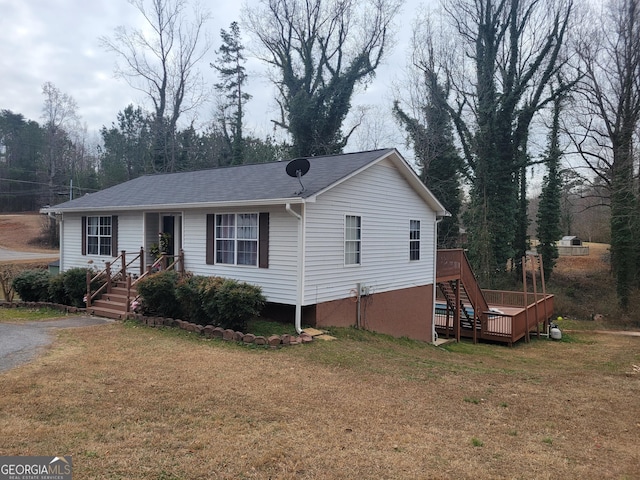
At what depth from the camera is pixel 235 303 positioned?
9.65 meters

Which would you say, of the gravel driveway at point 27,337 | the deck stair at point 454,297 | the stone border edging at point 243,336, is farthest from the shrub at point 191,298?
the deck stair at point 454,297

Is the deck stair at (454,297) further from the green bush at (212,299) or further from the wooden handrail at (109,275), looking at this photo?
the wooden handrail at (109,275)

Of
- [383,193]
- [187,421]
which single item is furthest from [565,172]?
[187,421]

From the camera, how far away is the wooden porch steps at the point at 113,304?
12.0m

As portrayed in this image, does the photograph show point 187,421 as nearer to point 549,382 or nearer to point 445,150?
point 549,382

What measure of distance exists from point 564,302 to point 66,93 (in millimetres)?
44389

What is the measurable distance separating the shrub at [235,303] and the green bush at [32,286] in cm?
751

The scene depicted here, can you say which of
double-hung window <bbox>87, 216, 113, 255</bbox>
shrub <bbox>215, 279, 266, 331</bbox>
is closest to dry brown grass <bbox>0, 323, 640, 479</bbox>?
shrub <bbox>215, 279, 266, 331</bbox>

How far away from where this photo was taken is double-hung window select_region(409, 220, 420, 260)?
14828 millimetres

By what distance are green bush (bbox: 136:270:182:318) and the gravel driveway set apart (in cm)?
131

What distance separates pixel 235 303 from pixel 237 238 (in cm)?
246

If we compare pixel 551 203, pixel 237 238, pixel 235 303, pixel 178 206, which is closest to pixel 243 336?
pixel 235 303

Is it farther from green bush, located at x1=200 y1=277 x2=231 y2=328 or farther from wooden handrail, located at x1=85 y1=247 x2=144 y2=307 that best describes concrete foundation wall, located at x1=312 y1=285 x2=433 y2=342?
wooden handrail, located at x1=85 y1=247 x2=144 y2=307

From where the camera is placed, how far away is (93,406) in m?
5.50
